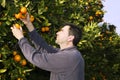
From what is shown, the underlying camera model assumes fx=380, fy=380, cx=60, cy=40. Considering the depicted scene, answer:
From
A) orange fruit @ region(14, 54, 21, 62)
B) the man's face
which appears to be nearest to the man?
the man's face

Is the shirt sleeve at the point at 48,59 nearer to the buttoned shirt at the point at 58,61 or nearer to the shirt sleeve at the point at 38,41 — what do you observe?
the buttoned shirt at the point at 58,61

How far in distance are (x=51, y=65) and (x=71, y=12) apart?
5530mm

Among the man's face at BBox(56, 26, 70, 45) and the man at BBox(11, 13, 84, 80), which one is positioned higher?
the man's face at BBox(56, 26, 70, 45)

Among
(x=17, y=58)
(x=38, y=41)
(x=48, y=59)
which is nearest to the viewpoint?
(x=48, y=59)

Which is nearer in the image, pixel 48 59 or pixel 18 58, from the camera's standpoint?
pixel 48 59

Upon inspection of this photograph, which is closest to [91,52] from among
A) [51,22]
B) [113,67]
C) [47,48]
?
[113,67]

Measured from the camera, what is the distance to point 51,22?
22.3ft

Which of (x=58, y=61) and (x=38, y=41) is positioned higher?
(x=38, y=41)

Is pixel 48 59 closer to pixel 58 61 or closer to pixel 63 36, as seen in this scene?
pixel 58 61

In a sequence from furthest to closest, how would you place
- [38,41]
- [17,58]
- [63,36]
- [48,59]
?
[17,58]
[38,41]
[63,36]
[48,59]

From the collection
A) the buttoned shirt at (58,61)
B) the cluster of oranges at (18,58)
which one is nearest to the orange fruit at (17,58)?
the cluster of oranges at (18,58)

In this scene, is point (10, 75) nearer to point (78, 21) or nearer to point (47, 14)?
point (47, 14)

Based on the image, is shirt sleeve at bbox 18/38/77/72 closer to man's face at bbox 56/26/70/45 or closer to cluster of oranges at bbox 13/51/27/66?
man's face at bbox 56/26/70/45

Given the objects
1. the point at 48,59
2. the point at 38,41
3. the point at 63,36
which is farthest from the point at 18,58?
the point at 48,59
